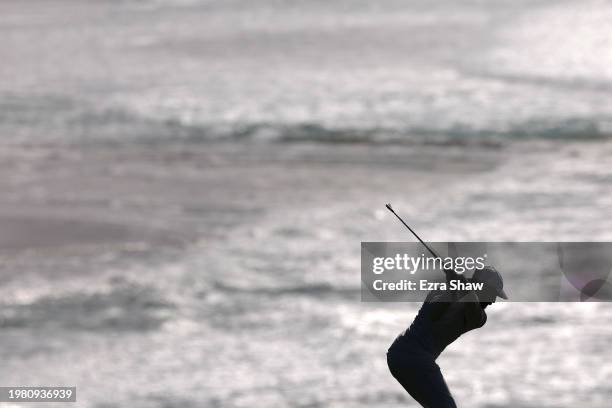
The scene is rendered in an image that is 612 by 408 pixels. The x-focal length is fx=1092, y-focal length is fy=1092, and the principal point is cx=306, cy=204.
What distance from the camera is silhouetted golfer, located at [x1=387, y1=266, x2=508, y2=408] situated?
2.84 m

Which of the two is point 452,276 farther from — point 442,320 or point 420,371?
point 420,371

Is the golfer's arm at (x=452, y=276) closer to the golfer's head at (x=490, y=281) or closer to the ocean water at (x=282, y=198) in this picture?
the golfer's head at (x=490, y=281)

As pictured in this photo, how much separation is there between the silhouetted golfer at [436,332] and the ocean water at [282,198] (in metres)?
6.28

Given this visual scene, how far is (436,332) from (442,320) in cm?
4

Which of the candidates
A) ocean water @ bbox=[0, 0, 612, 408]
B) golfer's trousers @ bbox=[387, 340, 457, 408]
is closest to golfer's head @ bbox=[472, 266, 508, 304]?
golfer's trousers @ bbox=[387, 340, 457, 408]

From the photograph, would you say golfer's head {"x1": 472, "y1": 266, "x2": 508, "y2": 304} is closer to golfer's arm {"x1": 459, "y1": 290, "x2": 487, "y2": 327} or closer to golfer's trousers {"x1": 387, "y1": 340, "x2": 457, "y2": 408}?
golfer's arm {"x1": 459, "y1": 290, "x2": 487, "y2": 327}

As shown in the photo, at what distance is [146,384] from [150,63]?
60.9ft

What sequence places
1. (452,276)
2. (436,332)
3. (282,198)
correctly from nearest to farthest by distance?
(452,276), (436,332), (282,198)

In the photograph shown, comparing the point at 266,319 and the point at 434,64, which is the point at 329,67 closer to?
the point at 434,64

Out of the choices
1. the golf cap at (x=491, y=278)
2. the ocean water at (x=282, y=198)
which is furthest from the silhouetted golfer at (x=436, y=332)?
the ocean water at (x=282, y=198)

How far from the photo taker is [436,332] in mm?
2908

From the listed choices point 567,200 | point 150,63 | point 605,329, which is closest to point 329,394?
point 605,329

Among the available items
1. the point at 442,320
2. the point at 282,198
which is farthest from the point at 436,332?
the point at 282,198

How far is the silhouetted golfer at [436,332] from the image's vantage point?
2.84m
